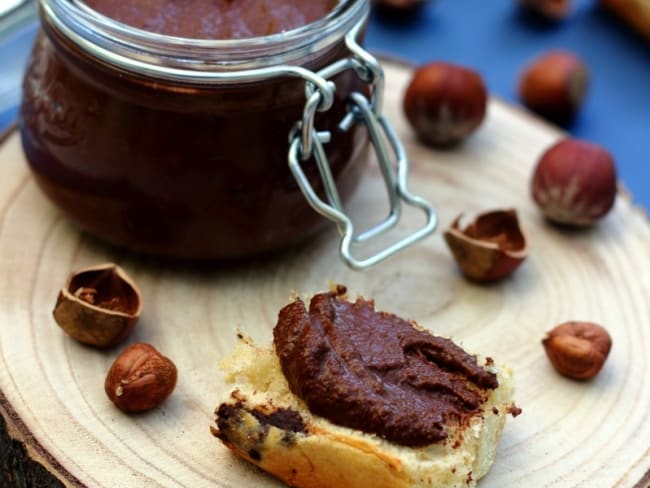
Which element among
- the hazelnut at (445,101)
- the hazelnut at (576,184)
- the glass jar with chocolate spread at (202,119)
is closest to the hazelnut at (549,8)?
the hazelnut at (445,101)

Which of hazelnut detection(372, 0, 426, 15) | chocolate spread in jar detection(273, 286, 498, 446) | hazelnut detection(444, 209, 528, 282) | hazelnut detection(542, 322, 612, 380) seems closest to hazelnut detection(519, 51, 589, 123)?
hazelnut detection(372, 0, 426, 15)

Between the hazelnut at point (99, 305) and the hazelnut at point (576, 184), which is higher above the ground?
the hazelnut at point (99, 305)

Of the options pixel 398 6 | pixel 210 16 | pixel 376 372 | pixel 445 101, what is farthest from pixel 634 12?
pixel 376 372

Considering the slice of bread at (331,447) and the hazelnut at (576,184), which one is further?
the hazelnut at (576,184)

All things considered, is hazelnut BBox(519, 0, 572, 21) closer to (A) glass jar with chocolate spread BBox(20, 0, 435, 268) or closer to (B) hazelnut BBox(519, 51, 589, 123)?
(B) hazelnut BBox(519, 51, 589, 123)

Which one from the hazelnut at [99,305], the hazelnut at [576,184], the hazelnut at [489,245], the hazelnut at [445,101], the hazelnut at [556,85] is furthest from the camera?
the hazelnut at [556,85]

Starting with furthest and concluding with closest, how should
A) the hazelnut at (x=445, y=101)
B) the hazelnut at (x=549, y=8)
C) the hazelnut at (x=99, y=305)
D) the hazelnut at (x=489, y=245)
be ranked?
the hazelnut at (x=549, y=8) < the hazelnut at (x=445, y=101) < the hazelnut at (x=489, y=245) < the hazelnut at (x=99, y=305)

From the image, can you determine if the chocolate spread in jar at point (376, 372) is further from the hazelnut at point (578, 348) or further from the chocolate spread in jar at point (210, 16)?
the chocolate spread in jar at point (210, 16)
